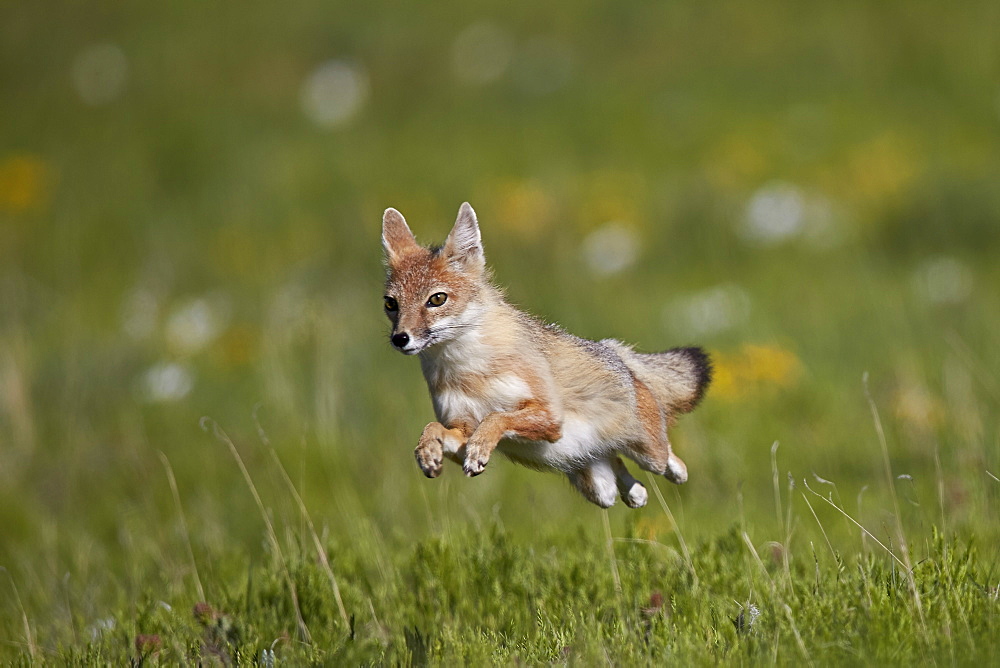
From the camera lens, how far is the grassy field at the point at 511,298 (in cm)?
576

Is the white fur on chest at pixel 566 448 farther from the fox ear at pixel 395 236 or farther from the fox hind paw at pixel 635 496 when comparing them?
the fox ear at pixel 395 236

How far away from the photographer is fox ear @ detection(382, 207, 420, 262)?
520 centimetres

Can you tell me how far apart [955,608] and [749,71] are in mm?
18685

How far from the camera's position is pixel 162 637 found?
5848 millimetres

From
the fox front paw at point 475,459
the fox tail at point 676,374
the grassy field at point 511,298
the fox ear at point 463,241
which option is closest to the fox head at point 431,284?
the fox ear at point 463,241

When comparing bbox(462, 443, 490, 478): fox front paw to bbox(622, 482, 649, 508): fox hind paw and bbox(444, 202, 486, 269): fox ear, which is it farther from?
bbox(444, 202, 486, 269): fox ear

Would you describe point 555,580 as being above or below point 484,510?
above

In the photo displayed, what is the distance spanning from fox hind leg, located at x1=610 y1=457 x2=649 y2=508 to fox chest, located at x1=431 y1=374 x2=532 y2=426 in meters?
0.76

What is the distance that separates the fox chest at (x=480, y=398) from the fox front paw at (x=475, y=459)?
46cm

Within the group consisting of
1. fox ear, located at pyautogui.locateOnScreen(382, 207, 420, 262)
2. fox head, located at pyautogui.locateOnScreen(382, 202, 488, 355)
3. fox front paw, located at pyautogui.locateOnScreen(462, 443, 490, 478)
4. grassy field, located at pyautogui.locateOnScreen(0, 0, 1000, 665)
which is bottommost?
grassy field, located at pyautogui.locateOnScreen(0, 0, 1000, 665)

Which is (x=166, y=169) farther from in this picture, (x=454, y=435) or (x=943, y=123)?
(x=454, y=435)

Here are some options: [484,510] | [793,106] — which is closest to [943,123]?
[793,106]

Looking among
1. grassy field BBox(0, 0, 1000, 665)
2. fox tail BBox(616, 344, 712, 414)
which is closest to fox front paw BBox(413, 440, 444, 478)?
grassy field BBox(0, 0, 1000, 665)

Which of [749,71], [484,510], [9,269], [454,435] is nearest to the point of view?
[454,435]
